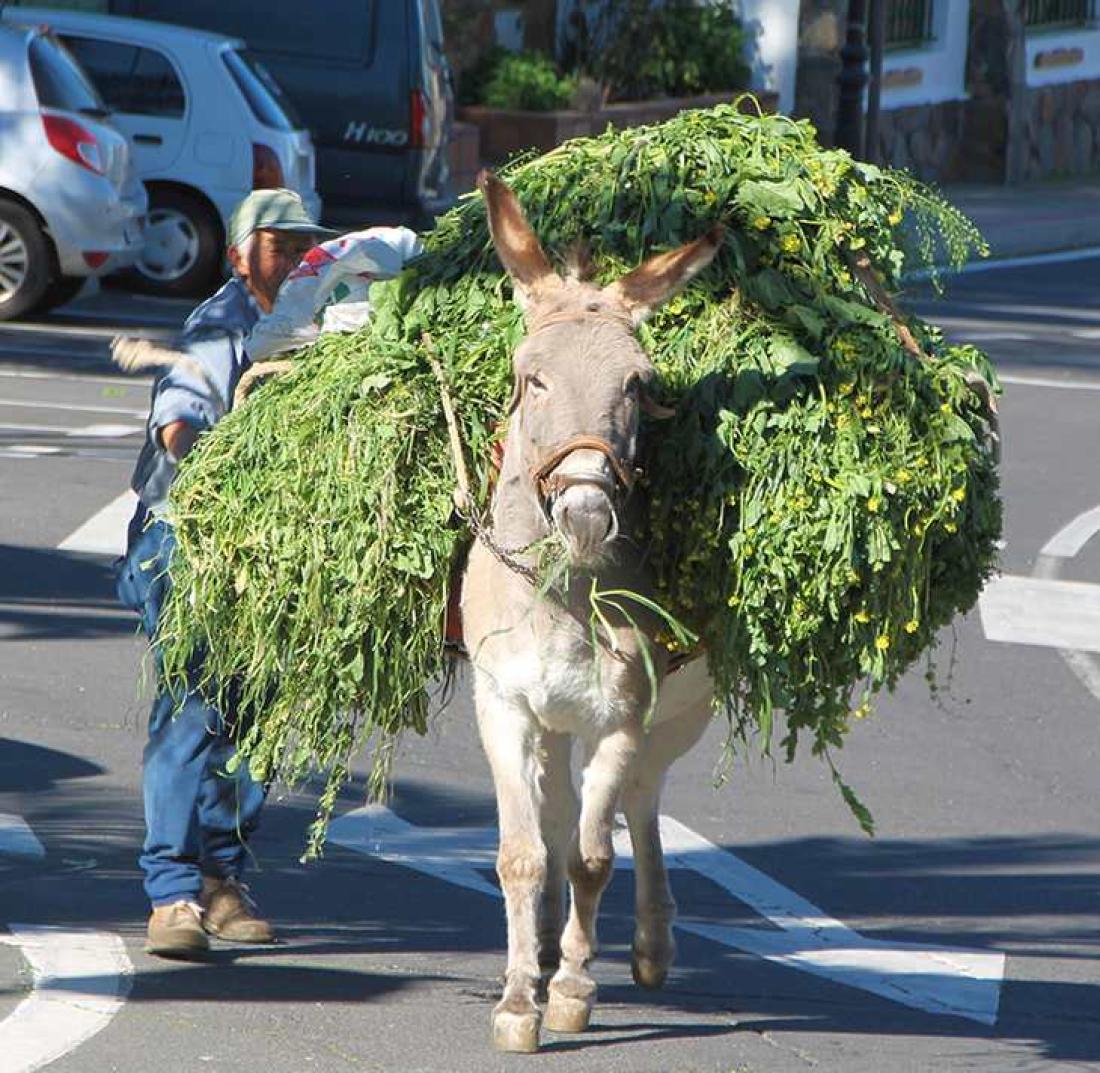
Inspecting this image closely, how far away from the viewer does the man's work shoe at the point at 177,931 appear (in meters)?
6.43

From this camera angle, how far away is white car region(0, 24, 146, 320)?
58.1 feet

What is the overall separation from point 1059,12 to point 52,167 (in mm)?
22052

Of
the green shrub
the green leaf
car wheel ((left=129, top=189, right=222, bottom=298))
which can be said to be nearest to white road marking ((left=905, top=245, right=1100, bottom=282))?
the green shrub

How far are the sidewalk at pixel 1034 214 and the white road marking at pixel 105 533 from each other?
15.5m

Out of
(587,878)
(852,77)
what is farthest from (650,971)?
(852,77)

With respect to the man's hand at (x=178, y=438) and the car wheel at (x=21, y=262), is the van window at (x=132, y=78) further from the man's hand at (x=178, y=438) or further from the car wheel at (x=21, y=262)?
the man's hand at (x=178, y=438)

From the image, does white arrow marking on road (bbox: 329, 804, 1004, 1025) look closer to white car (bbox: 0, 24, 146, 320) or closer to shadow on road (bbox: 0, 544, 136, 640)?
shadow on road (bbox: 0, 544, 136, 640)

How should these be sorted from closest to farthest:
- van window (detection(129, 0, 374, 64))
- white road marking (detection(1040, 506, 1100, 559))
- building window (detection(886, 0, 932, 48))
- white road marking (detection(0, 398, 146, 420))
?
white road marking (detection(1040, 506, 1100, 559)) < white road marking (detection(0, 398, 146, 420)) < van window (detection(129, 0, 374, 64)) < building window (detection(886, 0, 932, 48))

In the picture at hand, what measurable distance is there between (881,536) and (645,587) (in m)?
0.59

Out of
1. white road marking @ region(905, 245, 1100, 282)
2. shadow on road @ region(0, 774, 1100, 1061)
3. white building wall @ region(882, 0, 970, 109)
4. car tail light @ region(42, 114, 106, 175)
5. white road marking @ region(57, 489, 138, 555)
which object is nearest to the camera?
shadow on road @ region(0, 774, 1100, 1061)

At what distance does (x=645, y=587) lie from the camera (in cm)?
586

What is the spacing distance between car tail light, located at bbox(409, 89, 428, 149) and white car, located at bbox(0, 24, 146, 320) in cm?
363

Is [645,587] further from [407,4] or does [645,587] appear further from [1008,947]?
[407,4]

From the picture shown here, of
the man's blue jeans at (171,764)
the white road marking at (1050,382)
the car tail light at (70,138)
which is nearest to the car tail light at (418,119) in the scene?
the car tail light at (70,138)
